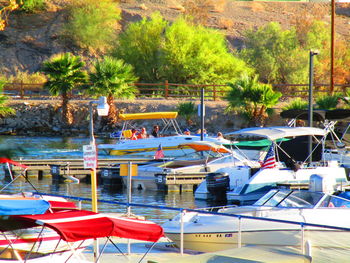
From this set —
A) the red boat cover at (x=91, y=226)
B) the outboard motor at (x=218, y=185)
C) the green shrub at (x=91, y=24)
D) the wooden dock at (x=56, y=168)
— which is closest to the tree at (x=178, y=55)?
the green shrub at (x=91, y=24)

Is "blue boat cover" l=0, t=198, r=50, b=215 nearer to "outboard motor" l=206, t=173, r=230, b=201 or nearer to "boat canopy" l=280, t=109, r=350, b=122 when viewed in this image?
"outboard motor" l=206, t=173, r=230, b=201

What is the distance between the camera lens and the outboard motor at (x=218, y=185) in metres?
25.3

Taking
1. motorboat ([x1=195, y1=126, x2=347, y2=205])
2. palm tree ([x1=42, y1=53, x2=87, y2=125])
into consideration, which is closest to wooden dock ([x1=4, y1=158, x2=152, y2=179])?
motorboat ([x1=195, y1=126, x2=347, y2=205])

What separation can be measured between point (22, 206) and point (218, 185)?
14.2 m

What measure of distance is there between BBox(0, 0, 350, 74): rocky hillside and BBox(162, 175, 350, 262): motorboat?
59712mm

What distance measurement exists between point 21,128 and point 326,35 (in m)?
32.4

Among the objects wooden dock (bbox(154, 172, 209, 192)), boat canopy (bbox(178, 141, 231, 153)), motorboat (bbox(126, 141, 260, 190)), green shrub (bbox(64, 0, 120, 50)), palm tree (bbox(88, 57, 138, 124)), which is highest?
green shrub (bbox(64, 0, 120, 50))

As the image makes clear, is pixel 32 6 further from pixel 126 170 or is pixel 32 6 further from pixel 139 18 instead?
pixel 126 170

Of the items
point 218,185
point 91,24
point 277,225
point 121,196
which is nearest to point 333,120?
point 218,185

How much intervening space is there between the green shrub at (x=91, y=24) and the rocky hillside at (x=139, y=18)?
1.15 metres

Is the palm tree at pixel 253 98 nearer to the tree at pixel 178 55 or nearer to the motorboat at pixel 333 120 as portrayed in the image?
the tree at pixel 178 55

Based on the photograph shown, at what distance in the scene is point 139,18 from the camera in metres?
82.0

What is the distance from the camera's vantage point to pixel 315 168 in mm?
25109

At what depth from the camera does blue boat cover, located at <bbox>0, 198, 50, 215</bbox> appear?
11.5 m
